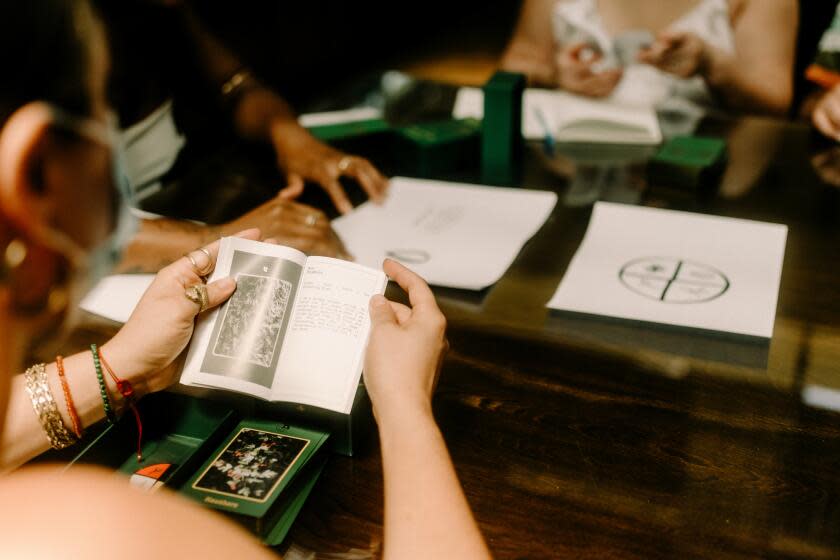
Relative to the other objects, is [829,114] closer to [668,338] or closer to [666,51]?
[666,51]

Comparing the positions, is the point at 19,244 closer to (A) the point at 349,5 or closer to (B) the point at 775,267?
(B) the point at 775,267

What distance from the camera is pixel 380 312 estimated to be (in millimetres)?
873

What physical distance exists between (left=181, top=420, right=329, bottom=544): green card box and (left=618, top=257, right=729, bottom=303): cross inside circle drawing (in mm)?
556

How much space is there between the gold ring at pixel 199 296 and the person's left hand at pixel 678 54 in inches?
53.2

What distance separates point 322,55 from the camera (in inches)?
152

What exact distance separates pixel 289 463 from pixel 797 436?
1.91 ft

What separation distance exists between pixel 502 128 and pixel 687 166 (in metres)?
0.37

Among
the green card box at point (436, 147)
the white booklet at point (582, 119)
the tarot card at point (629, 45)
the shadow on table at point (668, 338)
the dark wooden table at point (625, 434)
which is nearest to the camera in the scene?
the dark wooden table at point (625, 434)

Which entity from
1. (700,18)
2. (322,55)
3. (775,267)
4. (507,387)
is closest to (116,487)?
(507,387)

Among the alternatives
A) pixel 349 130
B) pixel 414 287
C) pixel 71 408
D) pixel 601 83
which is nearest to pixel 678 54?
pixel 601 83

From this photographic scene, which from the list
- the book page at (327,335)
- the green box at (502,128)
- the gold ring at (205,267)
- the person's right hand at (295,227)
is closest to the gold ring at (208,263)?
the gold ring at (205,267)

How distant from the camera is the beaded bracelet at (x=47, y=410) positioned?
0.88 meters

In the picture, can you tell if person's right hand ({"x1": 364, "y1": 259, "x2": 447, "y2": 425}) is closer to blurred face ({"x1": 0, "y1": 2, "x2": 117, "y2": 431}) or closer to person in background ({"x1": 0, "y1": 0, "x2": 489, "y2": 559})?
person in background ({"x1": 0, "y1": 0, "x2": 489, "y2": 559})

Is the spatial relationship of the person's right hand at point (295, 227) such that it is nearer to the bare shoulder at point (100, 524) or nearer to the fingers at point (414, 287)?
the fingers at point (414, 287)
